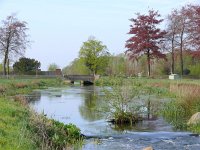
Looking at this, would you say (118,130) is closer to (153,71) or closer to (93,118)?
(93,118)

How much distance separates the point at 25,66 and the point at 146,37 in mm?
32239

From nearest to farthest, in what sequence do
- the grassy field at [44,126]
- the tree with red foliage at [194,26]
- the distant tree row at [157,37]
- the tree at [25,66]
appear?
the grassy field at [44,126]
the tree with red foliage at [194,26]
the distant tree row at [157,37]
the tree at [25,66]

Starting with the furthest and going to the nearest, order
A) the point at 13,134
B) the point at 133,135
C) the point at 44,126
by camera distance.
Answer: the point at 133,135 < the point at 44,126 < the point at 13,134

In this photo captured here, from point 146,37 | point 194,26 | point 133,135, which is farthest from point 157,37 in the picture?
point 133,135

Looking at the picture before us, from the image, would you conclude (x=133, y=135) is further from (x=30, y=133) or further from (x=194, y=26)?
(x=194, y=26)

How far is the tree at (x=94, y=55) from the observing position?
9925cm

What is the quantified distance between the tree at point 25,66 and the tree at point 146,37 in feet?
89.7

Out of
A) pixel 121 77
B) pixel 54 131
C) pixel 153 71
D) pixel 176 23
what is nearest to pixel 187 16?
pixel 176 23

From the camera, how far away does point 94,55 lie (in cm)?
10056

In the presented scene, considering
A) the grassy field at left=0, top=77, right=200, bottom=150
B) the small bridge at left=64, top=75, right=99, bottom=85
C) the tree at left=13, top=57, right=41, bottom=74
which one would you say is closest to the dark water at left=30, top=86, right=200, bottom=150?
the grassy field at left=0, top=77, right=200, bottom=150

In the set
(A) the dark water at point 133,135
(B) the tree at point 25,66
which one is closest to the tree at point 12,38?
(B) the tree at point 25,66

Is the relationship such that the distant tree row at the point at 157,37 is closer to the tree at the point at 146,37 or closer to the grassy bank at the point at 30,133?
the tree at the point at 146,37

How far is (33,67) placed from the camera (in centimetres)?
9400

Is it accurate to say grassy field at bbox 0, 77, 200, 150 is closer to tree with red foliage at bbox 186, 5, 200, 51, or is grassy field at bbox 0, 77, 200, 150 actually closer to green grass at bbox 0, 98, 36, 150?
green grass at bbox 0, 98, 36, 150
